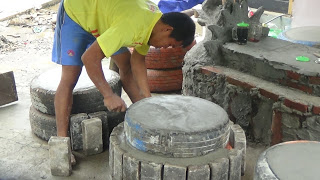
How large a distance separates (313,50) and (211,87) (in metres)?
0.97

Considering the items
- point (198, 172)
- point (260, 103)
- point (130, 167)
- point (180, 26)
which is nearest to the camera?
point (198, 172)

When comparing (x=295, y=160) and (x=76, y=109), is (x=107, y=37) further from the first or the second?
(x=295, y=160)

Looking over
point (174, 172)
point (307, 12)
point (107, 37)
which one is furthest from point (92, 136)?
point (307, 12)

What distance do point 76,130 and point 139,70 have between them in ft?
2.37

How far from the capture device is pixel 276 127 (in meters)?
3.08

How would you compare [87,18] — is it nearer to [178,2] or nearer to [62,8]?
[62,8]

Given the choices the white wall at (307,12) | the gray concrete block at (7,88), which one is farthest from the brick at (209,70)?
the white wall at (307,12)

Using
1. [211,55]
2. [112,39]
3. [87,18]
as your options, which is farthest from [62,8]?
[211,55]

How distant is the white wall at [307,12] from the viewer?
5.55 m

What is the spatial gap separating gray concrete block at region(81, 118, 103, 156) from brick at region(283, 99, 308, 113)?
4.74 ft

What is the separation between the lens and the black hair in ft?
8.91

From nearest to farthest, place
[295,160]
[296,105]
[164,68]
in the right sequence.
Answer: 1. [295,160]
2. [296,105]
3. [164,68]

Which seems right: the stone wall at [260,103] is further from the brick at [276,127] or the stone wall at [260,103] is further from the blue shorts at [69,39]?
the blue shorts at [69,39]

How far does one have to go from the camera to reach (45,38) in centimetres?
711
